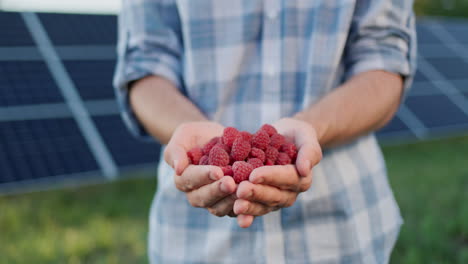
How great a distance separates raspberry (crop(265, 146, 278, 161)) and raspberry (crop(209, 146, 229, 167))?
14 centimetres

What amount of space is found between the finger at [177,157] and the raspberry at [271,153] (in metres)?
0.27

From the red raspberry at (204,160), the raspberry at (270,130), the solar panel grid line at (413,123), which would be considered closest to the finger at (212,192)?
the red raspberry at (204,160)

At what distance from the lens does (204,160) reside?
1440 mm

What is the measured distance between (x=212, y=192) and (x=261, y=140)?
0.33 m

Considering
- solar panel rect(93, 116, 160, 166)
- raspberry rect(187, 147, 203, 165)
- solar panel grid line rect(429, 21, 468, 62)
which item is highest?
raspberry rect(187, 147, 203, 165)

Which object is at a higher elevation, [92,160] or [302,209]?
[302,209]

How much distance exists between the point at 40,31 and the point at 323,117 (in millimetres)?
4828

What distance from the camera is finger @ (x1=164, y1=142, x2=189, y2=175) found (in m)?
1.30

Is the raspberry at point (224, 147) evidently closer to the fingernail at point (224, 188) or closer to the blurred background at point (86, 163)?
the fingernail at point (224, 188)

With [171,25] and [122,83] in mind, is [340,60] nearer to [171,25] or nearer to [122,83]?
[171,25]

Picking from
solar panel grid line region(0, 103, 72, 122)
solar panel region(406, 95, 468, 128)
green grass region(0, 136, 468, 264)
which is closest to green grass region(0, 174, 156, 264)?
green grass region(0, 136, 468, 264)

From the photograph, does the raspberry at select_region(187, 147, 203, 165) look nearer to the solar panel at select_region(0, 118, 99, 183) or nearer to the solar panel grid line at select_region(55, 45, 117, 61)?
the solar panel at select_region(0, 118, 99, 183)

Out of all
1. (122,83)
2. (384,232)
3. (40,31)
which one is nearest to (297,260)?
(384,232)

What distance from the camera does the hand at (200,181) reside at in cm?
121
